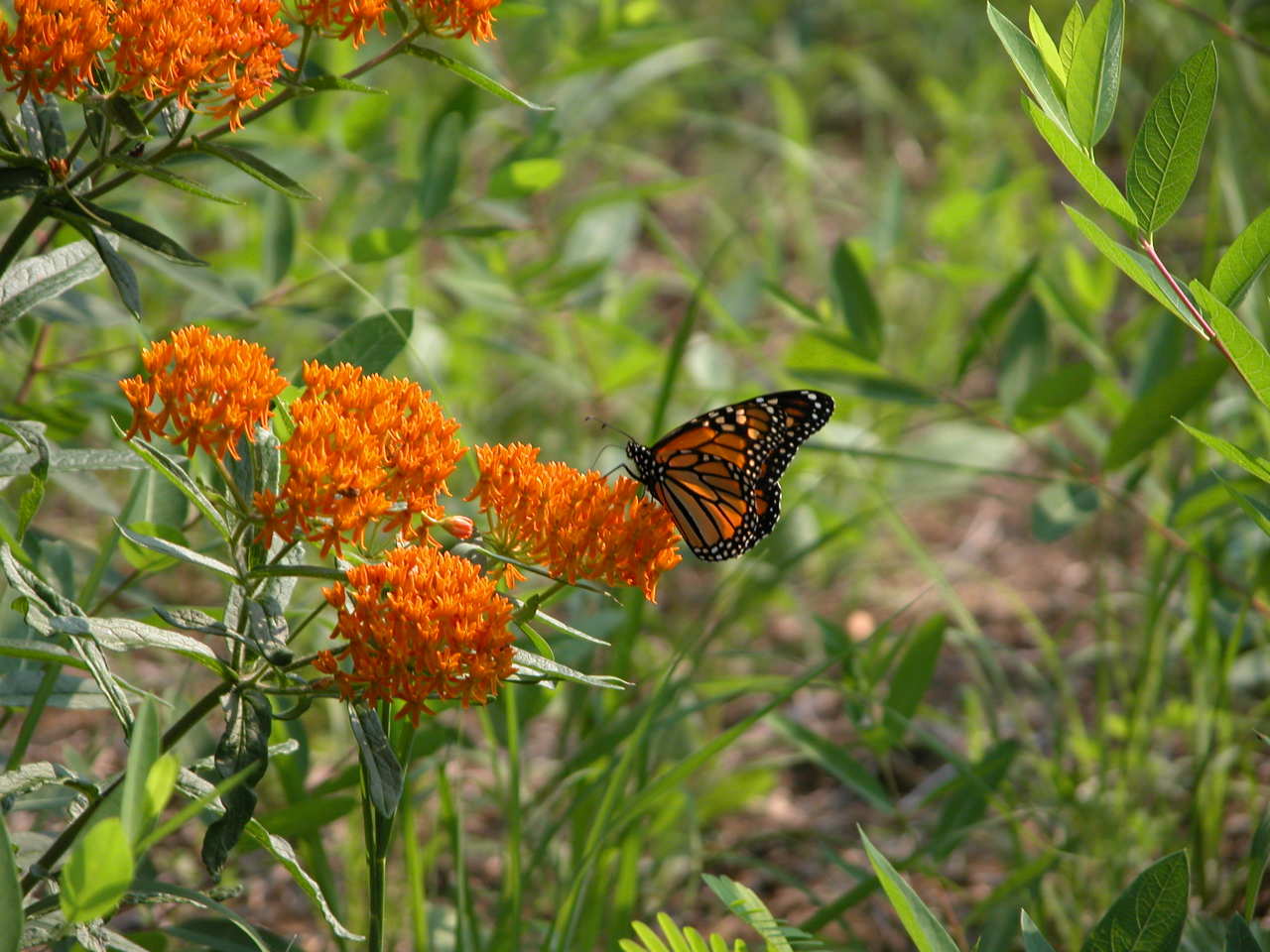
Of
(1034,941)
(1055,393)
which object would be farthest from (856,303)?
(1034,941)

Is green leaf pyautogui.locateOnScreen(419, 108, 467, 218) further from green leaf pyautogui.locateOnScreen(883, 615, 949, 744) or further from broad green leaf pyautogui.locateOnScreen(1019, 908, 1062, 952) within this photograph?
broad green leaf pyautogui.locateOnScreen(1019, 908, 1062, 952)

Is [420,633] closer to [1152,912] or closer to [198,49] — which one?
[198,49]

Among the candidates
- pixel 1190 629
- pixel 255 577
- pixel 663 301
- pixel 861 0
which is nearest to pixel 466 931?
pixel 255 577

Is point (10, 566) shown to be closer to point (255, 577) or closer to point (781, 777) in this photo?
point (255, 577)

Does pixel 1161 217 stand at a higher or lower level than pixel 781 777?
higher

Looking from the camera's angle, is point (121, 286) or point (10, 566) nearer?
point (10, 566)

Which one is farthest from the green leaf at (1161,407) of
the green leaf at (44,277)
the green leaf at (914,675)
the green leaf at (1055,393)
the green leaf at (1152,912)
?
the green leaf at (44,277)

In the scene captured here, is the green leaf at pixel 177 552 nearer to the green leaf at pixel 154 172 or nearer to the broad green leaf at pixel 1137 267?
the green leaf at pixel 154 172
